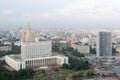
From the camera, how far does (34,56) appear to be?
2450cm

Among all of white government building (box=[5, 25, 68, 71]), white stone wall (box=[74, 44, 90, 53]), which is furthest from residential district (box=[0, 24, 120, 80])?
white stone wall (box=[74, 44, 90, 53])

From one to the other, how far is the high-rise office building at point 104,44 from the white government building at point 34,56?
6421 mm

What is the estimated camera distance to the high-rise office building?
29125 mm

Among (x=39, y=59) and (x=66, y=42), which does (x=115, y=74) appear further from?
(x=66, y=42)

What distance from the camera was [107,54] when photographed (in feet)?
96.7

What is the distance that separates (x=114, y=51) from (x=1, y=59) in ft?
48.0

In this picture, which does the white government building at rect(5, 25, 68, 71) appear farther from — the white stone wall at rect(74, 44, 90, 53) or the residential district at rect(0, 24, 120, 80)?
the white stone wall at rect(74, 44, 90, 53)

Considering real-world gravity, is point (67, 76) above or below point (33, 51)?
below

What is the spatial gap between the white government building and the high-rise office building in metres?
6.42

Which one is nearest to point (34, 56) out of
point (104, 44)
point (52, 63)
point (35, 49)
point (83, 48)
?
point (35, 49)

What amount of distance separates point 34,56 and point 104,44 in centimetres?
904

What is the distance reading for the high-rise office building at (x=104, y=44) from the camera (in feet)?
95.6

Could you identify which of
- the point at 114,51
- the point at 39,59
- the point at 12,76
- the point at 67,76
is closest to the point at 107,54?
the point at 114,51

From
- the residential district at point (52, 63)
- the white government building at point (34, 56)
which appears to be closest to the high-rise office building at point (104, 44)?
the residential district at point (52, 63)
